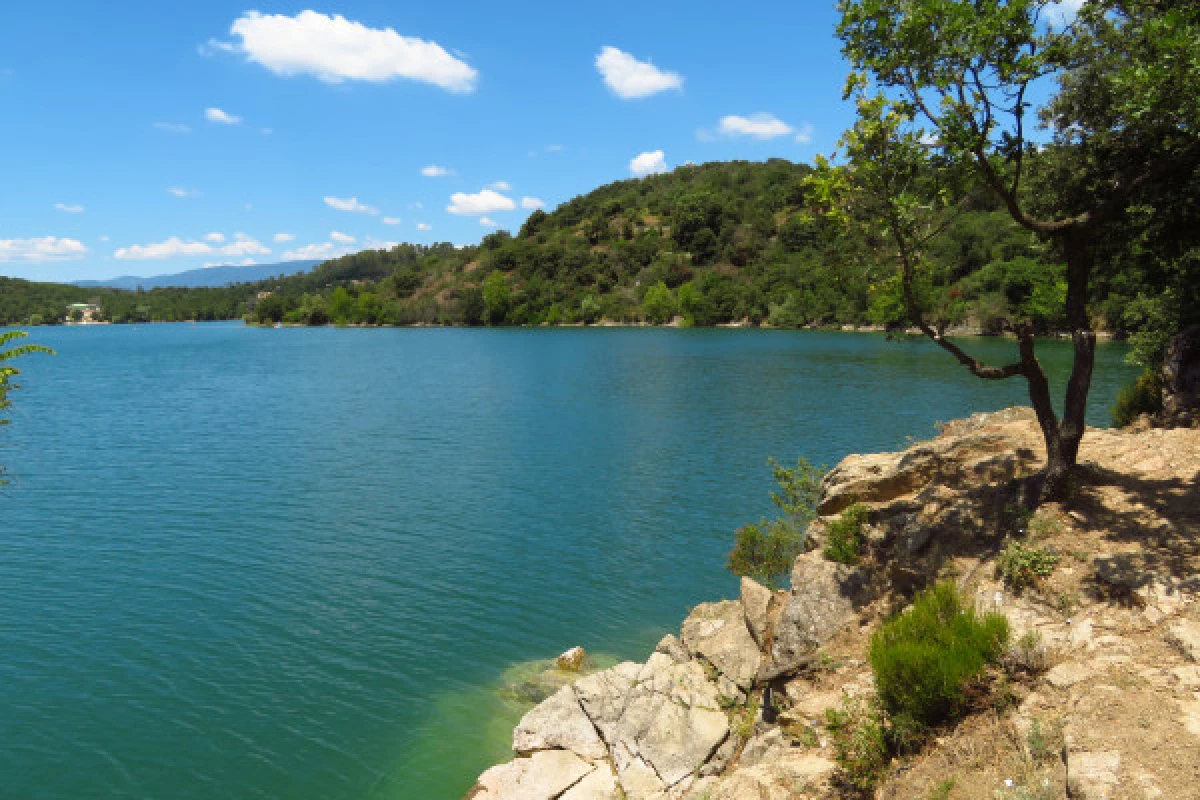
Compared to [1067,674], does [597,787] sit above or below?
below

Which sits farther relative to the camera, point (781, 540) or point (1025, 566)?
point (781, 540)

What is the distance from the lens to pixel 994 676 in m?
10.0

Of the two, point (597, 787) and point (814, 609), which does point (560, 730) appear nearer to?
point (597, 787)

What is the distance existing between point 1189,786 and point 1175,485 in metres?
8.16

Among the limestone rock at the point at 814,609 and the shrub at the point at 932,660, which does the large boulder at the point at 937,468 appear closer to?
the limestone rock at the point at 814,609

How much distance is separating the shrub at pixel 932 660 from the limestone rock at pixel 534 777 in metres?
7.26

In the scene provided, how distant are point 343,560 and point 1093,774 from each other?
1023 inches

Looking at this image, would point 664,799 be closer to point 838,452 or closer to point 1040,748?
point 1040,748

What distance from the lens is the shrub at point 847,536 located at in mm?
14406

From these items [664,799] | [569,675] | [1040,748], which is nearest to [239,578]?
[569,675]

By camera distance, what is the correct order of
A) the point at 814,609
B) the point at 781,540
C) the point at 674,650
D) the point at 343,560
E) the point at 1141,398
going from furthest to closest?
1. the point at 343,560
2. the point at 1141,398
3. the point at 781,540
4. the point at 674,650
5. the point at 814,609

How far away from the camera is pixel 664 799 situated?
1312 cm

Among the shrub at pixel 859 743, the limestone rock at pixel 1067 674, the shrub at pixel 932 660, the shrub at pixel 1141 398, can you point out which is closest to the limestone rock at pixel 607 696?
the shrub at pixel 859 743

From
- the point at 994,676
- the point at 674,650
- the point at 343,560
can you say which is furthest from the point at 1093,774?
the point at 343,560
